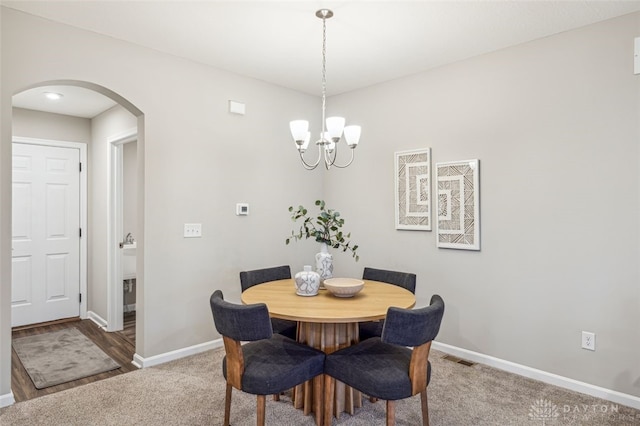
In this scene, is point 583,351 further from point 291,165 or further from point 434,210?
point 291,165

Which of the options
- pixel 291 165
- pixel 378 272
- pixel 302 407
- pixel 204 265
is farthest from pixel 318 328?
pixel 291 165

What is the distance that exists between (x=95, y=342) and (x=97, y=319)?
2.64ft

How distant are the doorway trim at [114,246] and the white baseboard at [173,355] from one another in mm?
1118

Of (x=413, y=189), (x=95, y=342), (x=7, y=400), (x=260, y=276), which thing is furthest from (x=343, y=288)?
(x=95, y=342)

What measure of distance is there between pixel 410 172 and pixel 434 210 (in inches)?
17.4

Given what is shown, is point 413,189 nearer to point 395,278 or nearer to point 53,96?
point 395,278

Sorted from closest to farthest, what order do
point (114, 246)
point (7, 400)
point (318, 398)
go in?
point (318, 398) < point (7, 400) < point (114, 246)

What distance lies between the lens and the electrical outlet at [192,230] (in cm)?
324

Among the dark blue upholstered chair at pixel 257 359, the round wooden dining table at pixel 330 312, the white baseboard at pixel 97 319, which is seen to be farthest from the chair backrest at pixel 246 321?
the white baseboard at pixel 97 319

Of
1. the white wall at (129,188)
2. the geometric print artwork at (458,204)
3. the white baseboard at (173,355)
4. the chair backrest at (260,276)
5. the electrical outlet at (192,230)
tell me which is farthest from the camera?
the white wall at (129,188)

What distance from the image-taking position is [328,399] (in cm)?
205

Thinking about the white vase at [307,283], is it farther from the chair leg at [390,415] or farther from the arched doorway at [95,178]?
the arched doorway at [95,178]

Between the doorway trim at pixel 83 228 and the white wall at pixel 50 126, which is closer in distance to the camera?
the white wall at pixel 50 126

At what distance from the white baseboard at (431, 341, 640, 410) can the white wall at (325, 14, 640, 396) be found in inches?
1.7
